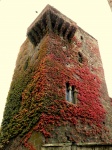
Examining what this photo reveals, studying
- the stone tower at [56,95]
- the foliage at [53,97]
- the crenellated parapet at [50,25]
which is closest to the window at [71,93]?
the stone tower at [56,95]

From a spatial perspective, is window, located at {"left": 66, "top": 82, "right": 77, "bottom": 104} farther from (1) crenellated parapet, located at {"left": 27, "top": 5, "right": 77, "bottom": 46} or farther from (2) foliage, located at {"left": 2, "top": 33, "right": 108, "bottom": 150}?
(1) crenellated parapet, located at {"left": 27, "top": 5, "right": 77, "bottom": 46}

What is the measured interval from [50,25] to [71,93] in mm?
5717

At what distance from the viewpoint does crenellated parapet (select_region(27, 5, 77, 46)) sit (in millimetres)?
14742

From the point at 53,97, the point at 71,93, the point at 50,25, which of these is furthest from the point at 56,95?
the point at 50,25

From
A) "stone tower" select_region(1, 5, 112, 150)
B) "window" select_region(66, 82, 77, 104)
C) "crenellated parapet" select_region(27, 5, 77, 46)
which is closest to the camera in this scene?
"stone tower" select_region(1, 5, 112, 150)

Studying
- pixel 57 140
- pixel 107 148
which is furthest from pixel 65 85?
pixel 107 148

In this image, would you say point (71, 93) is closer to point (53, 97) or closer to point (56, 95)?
point (56, 95)

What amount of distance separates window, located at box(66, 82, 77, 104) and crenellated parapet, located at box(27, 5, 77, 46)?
4705mm

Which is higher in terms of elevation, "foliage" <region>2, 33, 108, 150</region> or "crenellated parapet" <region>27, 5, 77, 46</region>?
"crenellated parapet" <region>27, 5, 77, 46</region>

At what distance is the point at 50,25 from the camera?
48.5ft

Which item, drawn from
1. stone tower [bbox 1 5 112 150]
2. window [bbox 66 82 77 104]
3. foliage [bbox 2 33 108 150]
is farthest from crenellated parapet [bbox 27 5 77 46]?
window [bbox 66 82 77 104]

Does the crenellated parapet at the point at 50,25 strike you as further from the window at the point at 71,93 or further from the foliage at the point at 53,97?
the window at the point at 71,93

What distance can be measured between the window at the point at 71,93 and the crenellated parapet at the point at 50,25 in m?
4.70

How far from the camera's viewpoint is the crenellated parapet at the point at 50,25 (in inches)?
580
